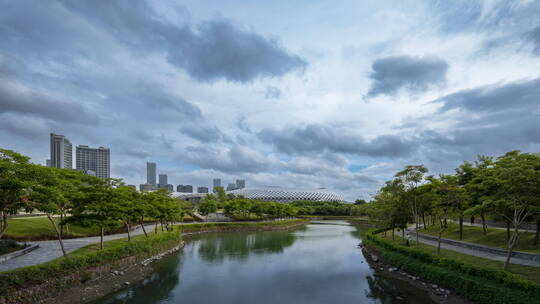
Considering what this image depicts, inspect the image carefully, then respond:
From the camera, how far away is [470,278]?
57.3ft

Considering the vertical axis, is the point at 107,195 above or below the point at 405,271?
above

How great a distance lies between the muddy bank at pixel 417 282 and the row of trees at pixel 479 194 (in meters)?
3.34

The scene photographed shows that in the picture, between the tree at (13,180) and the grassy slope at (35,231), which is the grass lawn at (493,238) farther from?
the grassy slope at (35,231)

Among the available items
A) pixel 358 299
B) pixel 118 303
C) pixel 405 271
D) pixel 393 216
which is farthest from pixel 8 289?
pixel 393 216

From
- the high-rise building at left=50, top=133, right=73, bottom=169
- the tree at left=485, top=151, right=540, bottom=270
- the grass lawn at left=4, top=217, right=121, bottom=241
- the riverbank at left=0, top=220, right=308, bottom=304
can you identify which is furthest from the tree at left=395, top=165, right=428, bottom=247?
the high-rise building at left=50, top=133, right=73, bottom=169

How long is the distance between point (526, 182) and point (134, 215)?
31807mm

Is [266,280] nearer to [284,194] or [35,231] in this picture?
[35,231]

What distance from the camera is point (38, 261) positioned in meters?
21.3

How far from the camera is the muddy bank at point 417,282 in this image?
714 inches

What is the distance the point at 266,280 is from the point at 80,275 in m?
13.6

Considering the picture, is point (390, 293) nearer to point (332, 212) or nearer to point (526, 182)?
point (526, 182)

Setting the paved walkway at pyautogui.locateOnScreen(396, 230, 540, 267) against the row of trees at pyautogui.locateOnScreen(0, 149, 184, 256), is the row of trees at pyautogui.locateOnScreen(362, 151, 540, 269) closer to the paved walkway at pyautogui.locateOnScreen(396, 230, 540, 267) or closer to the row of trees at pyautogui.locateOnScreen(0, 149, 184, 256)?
the paved walkway at pyautogui.locateOnScreen(396, 230, 540, 267)

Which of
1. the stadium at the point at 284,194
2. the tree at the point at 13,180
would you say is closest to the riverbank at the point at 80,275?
the tree at the point at 13,180

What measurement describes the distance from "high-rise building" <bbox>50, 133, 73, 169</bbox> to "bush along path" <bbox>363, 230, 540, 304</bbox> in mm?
163583
